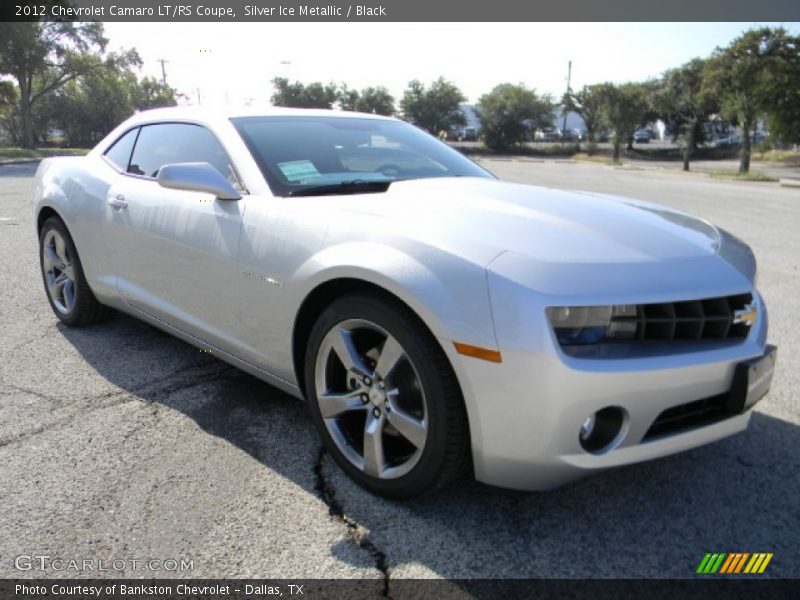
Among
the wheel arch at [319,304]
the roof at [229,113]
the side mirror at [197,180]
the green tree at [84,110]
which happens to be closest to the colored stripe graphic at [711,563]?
the wheel arch at [319,304]

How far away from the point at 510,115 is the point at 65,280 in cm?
6146

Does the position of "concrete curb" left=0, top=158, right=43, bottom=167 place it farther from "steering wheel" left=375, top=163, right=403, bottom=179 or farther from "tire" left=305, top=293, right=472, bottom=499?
"tire" left=305, top=293, right=472, bottom=499

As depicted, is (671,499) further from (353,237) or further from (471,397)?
(353,237)

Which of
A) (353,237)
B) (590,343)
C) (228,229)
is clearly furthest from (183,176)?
(590,343)

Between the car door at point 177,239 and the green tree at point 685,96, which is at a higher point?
the green tree at point 685,96

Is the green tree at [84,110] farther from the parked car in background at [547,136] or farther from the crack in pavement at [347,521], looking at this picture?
the crack in pavement at [347,521]

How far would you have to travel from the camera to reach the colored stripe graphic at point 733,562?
2.06 meters

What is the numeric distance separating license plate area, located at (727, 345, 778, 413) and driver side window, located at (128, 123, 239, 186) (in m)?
2.16

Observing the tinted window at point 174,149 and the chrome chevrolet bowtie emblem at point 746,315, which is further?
the tinted window at point 174,149

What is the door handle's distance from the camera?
3564 millimetres

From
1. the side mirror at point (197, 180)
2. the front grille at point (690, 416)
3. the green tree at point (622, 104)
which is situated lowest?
the front grille at point (690, 416)

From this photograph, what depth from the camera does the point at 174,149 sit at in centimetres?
350

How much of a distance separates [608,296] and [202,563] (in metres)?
1.52

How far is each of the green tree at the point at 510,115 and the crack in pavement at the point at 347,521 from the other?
6094cm
